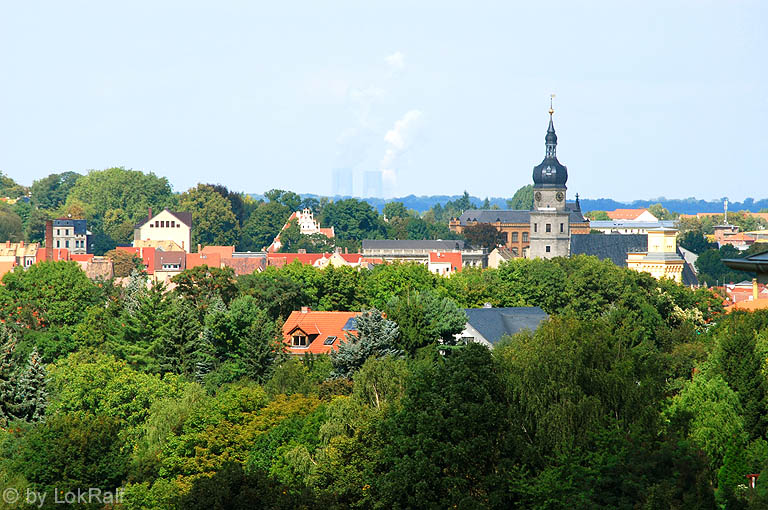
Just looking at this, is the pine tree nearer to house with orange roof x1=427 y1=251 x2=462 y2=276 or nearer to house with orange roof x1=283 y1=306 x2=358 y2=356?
house with orange roof x1=283 y1=306 x2=358 y2=356

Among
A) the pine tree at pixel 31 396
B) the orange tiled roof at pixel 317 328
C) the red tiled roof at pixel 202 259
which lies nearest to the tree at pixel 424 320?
the orange tiled roof at pixel 317 328

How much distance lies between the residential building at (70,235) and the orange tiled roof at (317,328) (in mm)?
118134

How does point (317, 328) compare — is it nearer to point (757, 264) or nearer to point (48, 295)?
point (48, 295)

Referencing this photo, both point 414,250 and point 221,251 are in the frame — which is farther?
point 414,250

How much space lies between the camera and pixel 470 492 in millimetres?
41500

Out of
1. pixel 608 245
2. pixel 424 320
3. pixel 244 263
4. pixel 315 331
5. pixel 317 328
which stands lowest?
pixel 315 331

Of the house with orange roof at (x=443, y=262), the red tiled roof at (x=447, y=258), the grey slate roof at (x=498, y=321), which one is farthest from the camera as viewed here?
the red tiled roof at (x=447, y=258)

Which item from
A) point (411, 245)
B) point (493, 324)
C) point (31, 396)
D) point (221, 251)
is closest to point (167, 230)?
point (221, 251)

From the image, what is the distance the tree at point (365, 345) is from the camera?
58.8m

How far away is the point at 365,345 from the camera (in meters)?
59.2

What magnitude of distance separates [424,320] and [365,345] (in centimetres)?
579

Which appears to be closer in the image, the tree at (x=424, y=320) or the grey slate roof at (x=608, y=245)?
the tree at (x=424, y=320)

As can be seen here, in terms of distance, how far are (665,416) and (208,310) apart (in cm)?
3441

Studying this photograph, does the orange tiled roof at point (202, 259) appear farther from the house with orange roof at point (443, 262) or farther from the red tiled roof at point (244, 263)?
the house with orange roof at point (443, 262)
